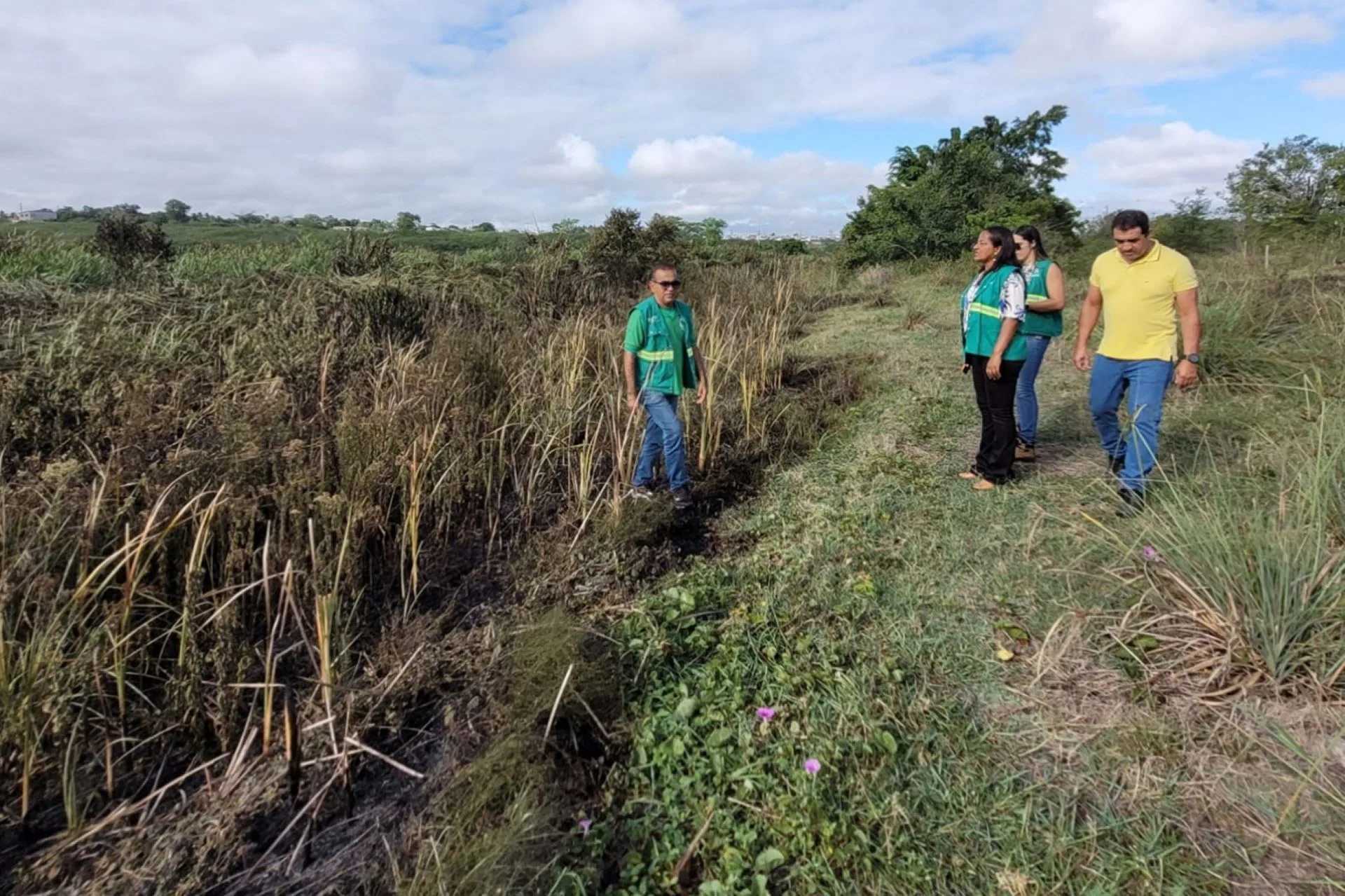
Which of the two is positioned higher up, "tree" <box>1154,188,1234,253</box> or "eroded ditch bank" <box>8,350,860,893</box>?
"tree" <box>1154,188,1234,253</box>

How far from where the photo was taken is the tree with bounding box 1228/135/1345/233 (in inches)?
476

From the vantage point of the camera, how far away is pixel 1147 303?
3.27m

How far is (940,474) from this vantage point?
173 inches

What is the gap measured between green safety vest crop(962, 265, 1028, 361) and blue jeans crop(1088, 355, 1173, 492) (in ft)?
1.39

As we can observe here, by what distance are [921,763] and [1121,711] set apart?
2.35ft

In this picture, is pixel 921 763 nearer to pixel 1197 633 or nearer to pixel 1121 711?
pixel 1121 711

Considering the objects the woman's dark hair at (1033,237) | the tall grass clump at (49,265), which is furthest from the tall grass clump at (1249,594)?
the tall grass clump at (49,265)

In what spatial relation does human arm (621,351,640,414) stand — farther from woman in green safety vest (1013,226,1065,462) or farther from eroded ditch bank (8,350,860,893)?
woman in green safety vest (1013,226,1065,462)

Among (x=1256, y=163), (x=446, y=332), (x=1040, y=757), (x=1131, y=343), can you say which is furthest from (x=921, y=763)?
(x=1256, y=163)

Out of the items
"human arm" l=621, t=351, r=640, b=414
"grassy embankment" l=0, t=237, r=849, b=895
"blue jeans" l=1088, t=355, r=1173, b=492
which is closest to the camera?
"grassy embankment" l=0, t=237, r=849, b=895

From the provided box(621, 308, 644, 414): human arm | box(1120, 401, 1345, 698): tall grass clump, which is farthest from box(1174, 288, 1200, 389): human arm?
box(621, 308, 644, 414): human arm

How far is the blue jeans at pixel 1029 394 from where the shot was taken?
4.44 m

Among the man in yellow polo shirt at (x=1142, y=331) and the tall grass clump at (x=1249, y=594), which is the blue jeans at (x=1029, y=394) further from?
the tall grass clump at (x=1249, y=594)

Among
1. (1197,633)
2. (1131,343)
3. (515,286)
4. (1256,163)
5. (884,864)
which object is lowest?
(884,864)
